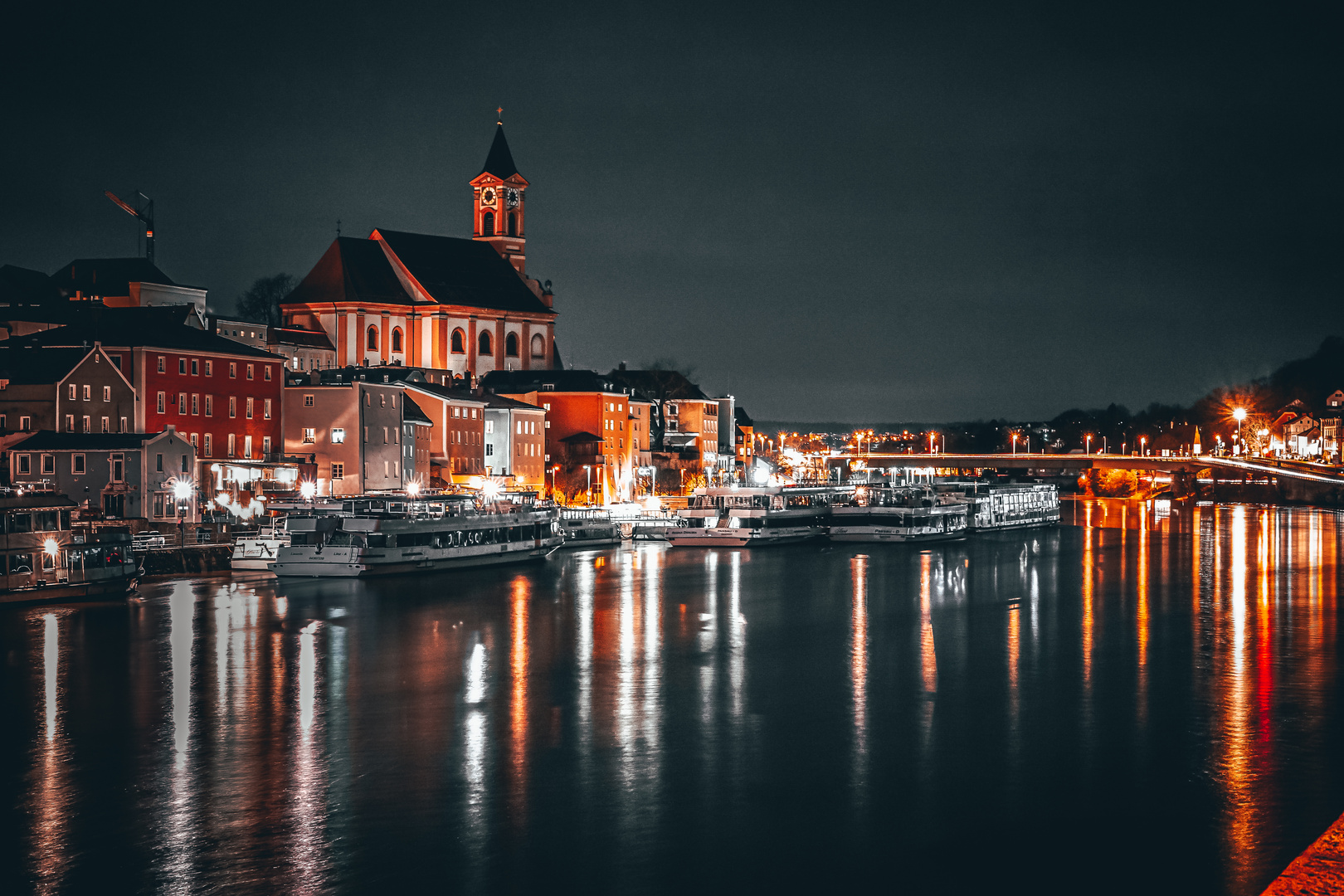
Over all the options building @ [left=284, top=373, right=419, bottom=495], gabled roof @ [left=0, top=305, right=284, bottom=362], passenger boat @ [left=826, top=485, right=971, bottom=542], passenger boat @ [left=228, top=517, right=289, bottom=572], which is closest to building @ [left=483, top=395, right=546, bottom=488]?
building @ [left=284, top=373, right=419, bottom=495]

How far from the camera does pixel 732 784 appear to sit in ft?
72.2

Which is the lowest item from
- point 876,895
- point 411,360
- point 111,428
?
point 876,895

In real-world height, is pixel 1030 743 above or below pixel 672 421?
below

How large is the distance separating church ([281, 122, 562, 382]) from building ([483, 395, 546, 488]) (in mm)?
6773

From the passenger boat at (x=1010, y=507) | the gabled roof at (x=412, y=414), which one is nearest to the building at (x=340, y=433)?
the gabled roof at (x=412, y=414)

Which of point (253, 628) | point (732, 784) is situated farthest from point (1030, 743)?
point (253, 628)

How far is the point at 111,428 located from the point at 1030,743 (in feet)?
157

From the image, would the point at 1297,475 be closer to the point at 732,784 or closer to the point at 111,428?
the point at 111,428

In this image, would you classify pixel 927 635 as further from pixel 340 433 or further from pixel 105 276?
pixel 105 276

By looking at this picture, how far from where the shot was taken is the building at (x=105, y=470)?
53781 mm

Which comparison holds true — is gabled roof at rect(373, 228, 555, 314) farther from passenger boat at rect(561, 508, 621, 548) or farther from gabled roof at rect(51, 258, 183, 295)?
passenger boat at rect(561, 508, 621, 548)

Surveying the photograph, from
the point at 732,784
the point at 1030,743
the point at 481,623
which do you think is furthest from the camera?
the point at 481,623

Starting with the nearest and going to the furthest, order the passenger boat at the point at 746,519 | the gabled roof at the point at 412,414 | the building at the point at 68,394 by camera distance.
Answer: the building at the point at 68,394, the passenger boat at the point at 746,519, the gabled roof at the point at 412,414

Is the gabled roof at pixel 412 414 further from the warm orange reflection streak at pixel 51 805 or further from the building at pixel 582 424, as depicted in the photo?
the warm orange reflection streak at pixel 51 805
